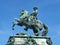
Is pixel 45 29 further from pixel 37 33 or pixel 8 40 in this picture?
pixel 8 40

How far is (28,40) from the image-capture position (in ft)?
162

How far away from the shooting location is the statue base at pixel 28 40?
4925cm

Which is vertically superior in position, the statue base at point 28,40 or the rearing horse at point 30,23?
the rearing horse at point 30,23

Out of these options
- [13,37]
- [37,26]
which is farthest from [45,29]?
[13,37]

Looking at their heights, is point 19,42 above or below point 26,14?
below

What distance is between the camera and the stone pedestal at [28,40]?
162 ft

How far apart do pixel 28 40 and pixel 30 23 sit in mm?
2408

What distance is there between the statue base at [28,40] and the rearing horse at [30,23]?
0.85m

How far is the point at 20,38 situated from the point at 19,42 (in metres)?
0.47

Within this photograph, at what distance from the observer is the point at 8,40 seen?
49.8 m

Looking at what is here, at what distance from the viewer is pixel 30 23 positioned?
5097cm

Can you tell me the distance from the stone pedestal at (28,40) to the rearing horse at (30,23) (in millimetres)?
848

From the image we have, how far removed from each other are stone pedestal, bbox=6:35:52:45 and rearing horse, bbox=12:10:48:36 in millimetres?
848

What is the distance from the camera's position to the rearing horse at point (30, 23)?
50.7 m
